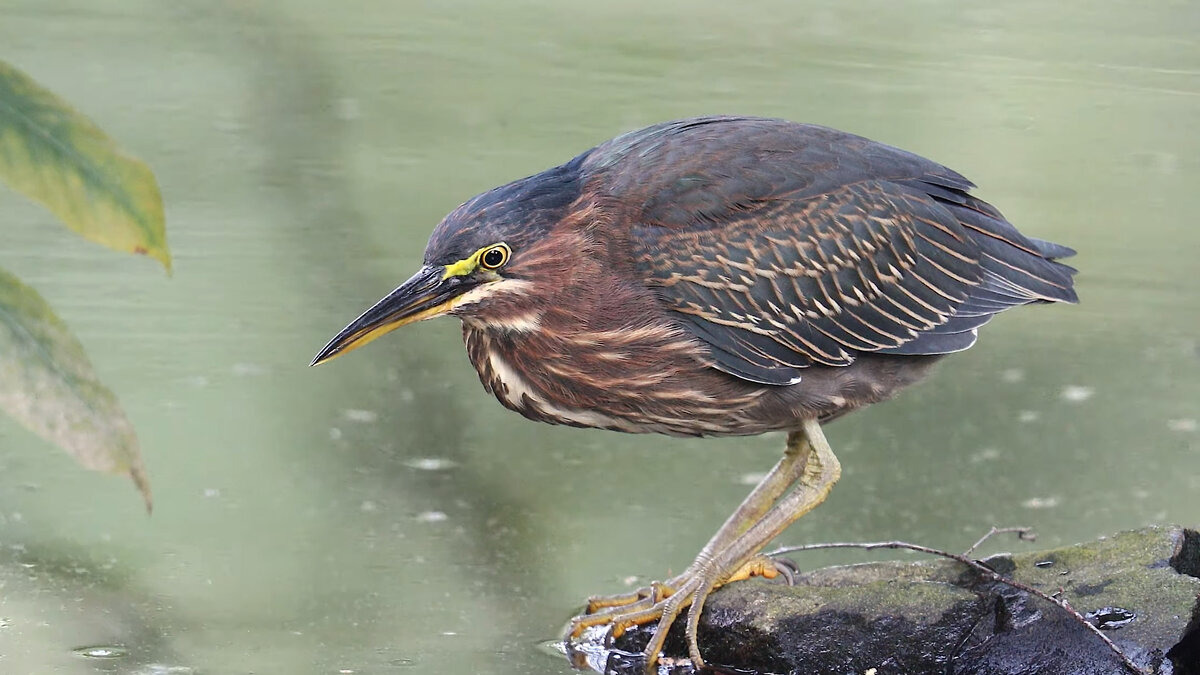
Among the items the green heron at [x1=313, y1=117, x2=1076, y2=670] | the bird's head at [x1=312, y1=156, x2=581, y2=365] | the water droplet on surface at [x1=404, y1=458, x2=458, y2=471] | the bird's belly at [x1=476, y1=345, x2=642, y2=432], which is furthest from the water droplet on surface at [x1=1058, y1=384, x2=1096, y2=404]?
the bird's head at [x1=312, y1=156, x2=581, y2=365]

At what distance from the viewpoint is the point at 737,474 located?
439 centimetres

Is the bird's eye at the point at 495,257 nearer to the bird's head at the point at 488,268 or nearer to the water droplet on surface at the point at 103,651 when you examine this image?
the bird's head at the point at 488,268

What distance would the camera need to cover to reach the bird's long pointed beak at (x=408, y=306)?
2.96m

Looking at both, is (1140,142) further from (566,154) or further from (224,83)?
(224,83)

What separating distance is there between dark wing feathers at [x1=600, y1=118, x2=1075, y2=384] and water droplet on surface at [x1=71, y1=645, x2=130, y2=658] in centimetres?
133

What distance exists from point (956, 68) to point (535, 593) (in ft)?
23.2

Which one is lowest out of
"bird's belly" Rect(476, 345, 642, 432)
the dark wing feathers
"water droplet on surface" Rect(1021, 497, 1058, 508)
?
"water droplet on surface" Rect(1021, 497, 1058, 508)

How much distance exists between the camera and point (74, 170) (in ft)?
3.27

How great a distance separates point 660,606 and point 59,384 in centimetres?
242

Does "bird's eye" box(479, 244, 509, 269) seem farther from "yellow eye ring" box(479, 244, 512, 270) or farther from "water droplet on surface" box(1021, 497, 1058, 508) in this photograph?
"water droplet on surface" box(1021, 497, 1058, 508)

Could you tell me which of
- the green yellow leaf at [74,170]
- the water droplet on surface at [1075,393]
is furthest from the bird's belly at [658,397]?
the green yellow leaf at [74,170]

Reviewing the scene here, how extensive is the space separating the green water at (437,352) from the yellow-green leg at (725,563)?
0.17 m

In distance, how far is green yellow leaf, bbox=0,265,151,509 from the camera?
978mm

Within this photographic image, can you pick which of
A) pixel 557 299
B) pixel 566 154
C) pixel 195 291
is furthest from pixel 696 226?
pixel 566 154
